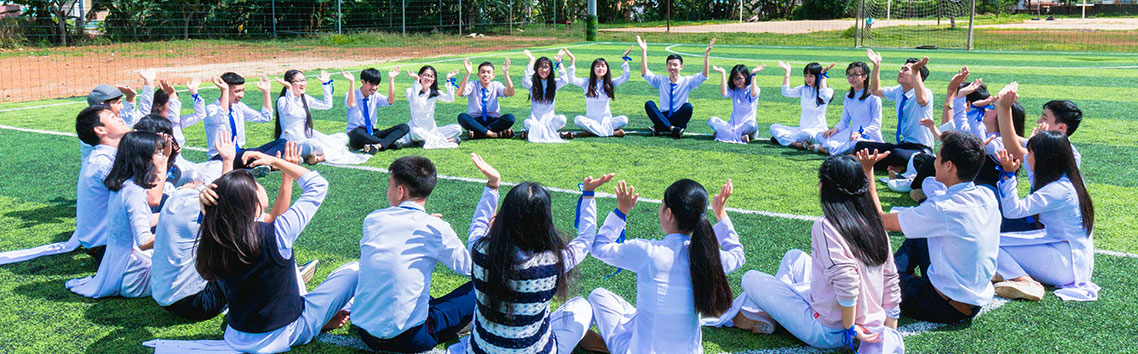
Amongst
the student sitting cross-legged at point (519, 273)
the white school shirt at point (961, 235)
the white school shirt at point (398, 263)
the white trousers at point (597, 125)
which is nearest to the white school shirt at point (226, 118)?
the white trousers at point (597, 125)

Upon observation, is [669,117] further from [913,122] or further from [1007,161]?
[1007,161]

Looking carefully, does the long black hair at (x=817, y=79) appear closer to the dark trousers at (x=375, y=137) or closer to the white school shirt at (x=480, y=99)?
the white school shirt at (x=480, y=99)

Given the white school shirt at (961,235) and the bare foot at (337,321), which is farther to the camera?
the bare foot at (337,321)

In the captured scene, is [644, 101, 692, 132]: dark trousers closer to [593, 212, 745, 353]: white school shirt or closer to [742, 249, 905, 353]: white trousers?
[742, 249, 905, 353]: white trousers

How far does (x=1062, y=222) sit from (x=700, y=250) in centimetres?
280

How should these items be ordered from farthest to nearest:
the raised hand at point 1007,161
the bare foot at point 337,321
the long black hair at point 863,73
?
the long black hair at point 863,73
the raised hand at point 1007,161
the bare foot at point 337,321

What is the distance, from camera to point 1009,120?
17.4ft

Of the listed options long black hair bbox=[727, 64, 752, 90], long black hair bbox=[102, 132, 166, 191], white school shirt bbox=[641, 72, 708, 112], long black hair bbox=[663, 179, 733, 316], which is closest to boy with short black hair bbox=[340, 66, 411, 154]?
white school shirt bbox=[641, 72, 708, 112]

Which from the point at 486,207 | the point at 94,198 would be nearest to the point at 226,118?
the point at 94,198

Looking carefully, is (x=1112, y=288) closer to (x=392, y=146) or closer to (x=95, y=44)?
(x=392, y=146)

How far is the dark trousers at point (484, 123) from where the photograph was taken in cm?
1077

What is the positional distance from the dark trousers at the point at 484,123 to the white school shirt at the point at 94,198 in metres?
5.41

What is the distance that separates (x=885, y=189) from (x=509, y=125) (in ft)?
16.1

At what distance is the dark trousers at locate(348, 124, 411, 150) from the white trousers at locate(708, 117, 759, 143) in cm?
403
